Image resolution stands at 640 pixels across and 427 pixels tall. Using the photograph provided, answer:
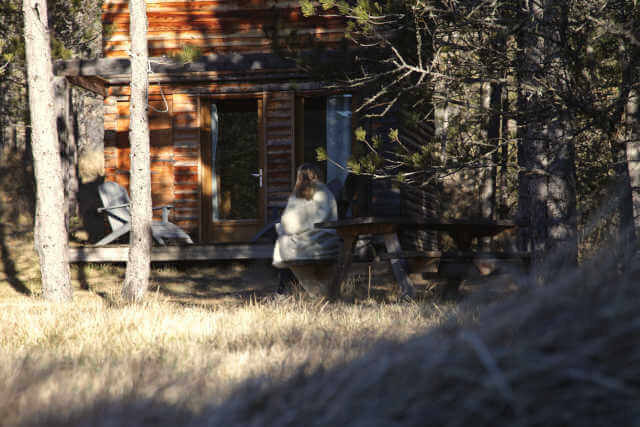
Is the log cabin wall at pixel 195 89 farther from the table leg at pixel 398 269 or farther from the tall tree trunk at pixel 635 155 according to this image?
the tall tree trunk at pixel 635 155

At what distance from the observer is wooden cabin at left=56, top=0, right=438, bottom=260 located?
11375mm

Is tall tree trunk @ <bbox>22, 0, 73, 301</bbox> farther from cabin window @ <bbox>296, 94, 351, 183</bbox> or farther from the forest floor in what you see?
cabin window @ <bbox>296, 94, 351, 183</bbox>

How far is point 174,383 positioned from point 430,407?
4.98 feet

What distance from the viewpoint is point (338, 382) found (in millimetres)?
1574

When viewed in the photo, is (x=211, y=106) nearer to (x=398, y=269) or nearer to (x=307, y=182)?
(x=307, y=182)

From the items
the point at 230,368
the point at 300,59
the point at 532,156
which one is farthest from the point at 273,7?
the point at 230,368

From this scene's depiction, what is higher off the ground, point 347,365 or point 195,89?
point 195,89

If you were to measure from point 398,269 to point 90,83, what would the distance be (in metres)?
7.75

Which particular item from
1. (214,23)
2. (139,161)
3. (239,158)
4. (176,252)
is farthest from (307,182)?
(239,158)

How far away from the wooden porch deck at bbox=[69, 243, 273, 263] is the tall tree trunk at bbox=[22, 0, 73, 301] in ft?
8.36

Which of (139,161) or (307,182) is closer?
(307,182)

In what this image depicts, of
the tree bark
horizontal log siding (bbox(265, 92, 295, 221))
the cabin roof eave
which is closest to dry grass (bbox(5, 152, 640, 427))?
the cabin roof eave

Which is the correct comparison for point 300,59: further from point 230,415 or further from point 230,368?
point 230,415

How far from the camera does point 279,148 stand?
11.4 m
